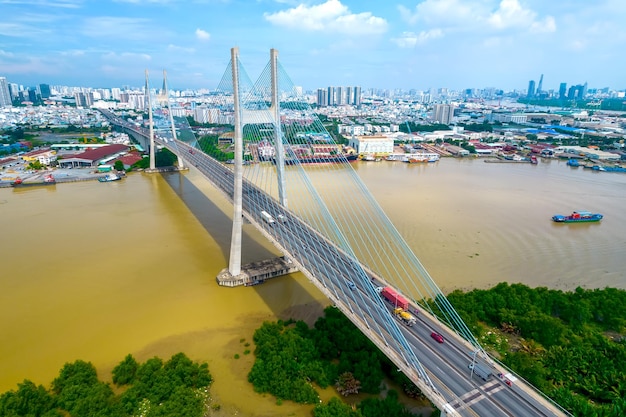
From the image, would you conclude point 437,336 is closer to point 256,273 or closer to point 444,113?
point 256,273

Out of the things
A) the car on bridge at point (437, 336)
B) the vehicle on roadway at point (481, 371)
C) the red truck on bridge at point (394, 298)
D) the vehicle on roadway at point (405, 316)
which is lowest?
the vehicle on roadway at point (481, 371)

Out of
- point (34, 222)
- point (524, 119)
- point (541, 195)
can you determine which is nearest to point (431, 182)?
point (541, 195)

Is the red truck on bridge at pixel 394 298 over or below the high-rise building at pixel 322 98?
below

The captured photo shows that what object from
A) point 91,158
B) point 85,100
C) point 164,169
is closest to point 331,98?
point 85,100

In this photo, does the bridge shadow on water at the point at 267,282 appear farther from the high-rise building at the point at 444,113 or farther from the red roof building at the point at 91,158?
the high-rise building at the point at 444,113

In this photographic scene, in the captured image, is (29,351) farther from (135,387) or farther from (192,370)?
(192,370)

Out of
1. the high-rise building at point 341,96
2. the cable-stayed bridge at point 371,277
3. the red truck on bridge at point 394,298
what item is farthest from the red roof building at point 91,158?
the high-rise building at point 341,96

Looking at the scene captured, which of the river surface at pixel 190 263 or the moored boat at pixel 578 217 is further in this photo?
the moored boat at pixel 578 217

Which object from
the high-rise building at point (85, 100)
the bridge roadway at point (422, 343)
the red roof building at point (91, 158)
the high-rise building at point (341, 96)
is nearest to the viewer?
the bridge roadway at point (422, 343)
